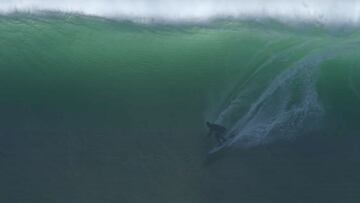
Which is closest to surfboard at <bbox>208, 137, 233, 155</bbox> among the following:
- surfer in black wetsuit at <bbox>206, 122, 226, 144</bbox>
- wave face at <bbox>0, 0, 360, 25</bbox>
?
surfer in black wetsuit at <bbox>206, 122, 226, 144</bbox>

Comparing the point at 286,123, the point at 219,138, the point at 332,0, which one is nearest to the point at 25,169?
the point at 219,138

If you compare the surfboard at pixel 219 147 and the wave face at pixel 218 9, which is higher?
the wave face at pixel 218 9

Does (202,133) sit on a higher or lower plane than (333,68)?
lower

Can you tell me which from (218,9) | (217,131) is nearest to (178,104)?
(217,131)

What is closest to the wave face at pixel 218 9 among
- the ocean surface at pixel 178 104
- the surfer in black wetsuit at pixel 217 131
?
the ocean surface at pixel 178 104

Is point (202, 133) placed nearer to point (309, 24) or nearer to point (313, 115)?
point (313, 115)

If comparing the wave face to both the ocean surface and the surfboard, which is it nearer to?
the ocean surface

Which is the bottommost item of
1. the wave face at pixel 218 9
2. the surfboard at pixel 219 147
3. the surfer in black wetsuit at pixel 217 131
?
the surfboard at pixel 219 147

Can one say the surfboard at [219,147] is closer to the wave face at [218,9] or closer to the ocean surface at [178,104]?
the ocean surface at [178,104]
